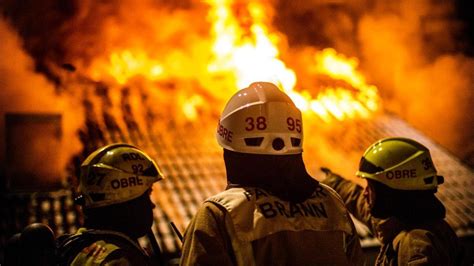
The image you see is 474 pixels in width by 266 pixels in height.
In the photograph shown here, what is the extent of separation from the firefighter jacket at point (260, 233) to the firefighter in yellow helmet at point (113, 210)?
2.25ft

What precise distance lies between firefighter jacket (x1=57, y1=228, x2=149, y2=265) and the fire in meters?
7.32

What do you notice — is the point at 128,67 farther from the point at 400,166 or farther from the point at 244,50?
the point at 400,166

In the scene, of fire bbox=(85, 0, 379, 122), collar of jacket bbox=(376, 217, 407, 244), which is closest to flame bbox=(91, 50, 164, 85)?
fire bbox=(85, 0, 379, 122)

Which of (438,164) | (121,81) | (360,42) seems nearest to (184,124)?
(121,81)

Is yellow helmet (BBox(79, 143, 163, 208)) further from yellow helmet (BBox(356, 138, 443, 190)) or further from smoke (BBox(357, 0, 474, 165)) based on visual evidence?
smoke (BBox(357, 0, 474, 165))

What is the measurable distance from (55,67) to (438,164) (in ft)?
27.6

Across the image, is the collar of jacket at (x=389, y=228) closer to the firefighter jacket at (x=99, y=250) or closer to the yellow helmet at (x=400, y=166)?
the yellow helmet at (x=400, y=166)

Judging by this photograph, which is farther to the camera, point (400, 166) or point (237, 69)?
point (237, 69)

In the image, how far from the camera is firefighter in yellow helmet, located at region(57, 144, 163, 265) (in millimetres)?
2672

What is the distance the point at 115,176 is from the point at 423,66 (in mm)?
13066

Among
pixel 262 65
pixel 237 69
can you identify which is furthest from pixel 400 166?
pixel 262 65

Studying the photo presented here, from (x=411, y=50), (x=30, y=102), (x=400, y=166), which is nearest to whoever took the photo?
(x=400, y=166)

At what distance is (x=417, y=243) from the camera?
326 cm

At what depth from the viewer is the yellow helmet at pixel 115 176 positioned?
120 inches
